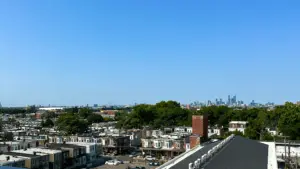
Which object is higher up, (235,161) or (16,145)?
(235,161)

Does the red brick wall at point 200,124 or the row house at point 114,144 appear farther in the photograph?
the row house at point 114,144

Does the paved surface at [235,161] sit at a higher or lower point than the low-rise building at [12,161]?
higher

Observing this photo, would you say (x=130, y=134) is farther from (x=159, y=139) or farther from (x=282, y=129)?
(x=282, y=129)

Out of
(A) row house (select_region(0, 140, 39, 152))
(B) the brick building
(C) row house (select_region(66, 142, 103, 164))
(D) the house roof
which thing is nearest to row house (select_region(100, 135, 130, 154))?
(C) row house (select_region(66, 142, 103, 164))

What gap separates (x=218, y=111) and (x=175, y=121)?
9162 mm

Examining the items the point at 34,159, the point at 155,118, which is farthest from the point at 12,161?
the point at 155,118

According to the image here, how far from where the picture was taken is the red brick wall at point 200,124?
2500 cm

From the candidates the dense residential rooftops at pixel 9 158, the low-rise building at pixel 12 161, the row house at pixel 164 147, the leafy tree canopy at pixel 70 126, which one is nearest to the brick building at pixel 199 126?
the row house at pixel 164 147

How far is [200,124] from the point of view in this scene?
2558 centimetres

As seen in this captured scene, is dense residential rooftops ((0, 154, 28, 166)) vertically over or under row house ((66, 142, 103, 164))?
over

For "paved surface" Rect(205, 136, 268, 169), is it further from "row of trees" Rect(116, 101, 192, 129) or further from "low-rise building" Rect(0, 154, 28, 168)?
"row of trees" Rect(116, 101, 192, 129)

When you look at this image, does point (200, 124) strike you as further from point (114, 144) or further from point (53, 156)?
point (114, 144)

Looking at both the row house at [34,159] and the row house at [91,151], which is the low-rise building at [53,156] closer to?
the row house at [34,159]

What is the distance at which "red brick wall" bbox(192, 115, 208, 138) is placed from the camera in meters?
25.0
